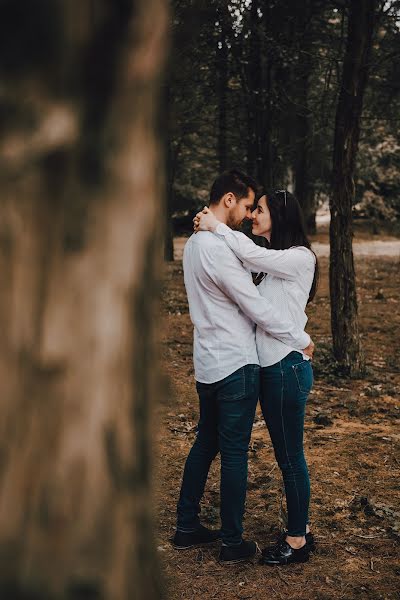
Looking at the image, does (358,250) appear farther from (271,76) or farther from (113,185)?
(113,185)

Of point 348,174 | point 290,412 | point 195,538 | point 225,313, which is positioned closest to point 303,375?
point 290,412

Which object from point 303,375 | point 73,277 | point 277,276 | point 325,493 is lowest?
point 325,493

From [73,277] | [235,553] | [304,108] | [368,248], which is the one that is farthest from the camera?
[368,248]

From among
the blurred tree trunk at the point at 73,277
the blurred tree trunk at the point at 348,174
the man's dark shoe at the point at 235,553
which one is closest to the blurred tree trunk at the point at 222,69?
the blurred tree trunk at the point at 348,174

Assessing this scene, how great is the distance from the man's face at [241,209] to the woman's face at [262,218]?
0.05 meters

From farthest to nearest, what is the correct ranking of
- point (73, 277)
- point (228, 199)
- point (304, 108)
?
point (304, 108) < point (228, 199) < point (73, 277)

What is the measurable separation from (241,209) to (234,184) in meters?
0.15

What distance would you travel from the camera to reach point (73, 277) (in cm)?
134

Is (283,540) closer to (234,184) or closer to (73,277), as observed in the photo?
(234,184)

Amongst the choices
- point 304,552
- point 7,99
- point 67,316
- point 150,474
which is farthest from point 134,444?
point 304,552

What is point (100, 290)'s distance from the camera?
1.36 m

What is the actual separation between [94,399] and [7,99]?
1.88ft

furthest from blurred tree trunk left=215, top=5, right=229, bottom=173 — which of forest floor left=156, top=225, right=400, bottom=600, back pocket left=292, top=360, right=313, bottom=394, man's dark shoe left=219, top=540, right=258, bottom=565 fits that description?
man's dark shoe left=219, top=540, right=258, bottom=565

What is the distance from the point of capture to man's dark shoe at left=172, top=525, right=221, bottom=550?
452cm
